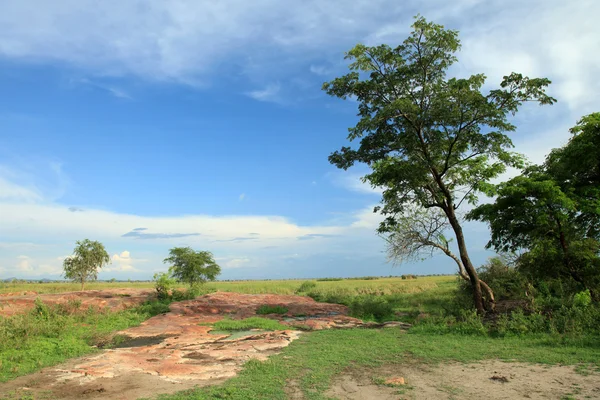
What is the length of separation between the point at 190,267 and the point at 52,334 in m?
26.1

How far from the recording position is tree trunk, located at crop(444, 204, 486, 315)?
1529 cm

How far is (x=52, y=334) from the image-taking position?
1297 cm

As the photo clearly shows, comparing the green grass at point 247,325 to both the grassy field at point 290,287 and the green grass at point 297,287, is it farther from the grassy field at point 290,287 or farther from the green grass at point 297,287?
the grassy field at point 290,287

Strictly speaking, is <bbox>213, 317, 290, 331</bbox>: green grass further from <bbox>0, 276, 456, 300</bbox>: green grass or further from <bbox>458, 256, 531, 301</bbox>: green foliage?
<bbox>0, 276, 456, 300</bbox>: green grass

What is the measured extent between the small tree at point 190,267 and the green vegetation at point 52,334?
20.1 metres

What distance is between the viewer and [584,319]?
11578mm

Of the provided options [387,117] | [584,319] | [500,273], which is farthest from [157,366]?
[500,273]

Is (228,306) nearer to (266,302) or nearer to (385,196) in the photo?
(266,302)

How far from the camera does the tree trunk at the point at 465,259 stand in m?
15.3

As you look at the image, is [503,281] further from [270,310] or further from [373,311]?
[270,310]

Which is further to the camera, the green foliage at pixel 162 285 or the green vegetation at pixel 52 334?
the green foliage at pixel 162 285

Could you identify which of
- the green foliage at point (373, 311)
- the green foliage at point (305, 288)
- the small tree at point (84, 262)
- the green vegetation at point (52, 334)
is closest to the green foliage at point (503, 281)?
the green foliage at point (373, 311)

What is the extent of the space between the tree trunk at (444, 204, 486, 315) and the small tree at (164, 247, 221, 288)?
28.8 m

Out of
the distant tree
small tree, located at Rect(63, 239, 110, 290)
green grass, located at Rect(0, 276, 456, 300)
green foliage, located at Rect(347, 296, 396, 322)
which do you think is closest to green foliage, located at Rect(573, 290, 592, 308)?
the distant tree
